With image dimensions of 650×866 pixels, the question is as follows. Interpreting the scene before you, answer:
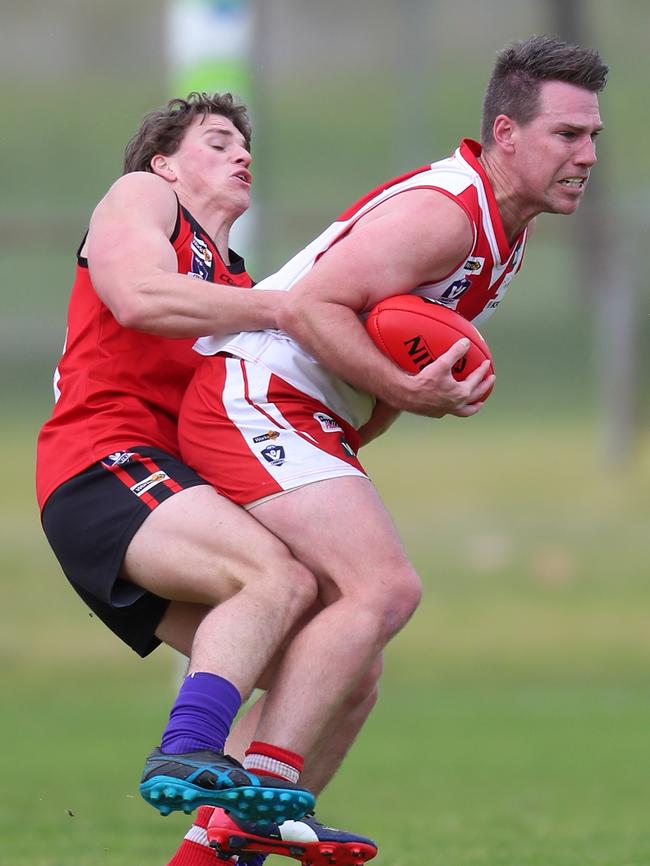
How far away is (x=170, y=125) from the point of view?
5.50 meters

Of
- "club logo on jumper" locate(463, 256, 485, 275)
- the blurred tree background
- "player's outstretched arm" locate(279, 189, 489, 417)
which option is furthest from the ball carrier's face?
the blurred tree background

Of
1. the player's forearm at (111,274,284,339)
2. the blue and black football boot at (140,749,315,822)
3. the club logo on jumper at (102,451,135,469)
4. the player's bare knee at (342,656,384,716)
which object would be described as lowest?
the blue and black football boot at (140,749,315,822)

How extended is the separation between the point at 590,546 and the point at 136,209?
444 inches

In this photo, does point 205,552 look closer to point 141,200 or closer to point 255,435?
point 255,435

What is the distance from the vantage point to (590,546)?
617 inches

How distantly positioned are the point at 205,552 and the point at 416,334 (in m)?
0.89

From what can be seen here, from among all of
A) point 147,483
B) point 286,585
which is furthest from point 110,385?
point 286,585

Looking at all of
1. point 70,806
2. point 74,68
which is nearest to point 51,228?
point 70,806

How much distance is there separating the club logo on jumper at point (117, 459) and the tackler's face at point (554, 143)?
4.83ft

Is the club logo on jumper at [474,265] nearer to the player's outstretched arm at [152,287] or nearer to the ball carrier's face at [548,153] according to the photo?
the ball carrier's face at [548,153]

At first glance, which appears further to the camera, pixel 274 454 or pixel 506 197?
pixel 506 197

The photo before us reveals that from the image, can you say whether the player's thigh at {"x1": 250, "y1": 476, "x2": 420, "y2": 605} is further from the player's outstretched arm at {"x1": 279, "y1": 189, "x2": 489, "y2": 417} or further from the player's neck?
the player's neck

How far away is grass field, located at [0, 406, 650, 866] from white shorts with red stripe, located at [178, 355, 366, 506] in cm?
424

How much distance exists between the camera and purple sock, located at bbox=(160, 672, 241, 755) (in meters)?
4.46
